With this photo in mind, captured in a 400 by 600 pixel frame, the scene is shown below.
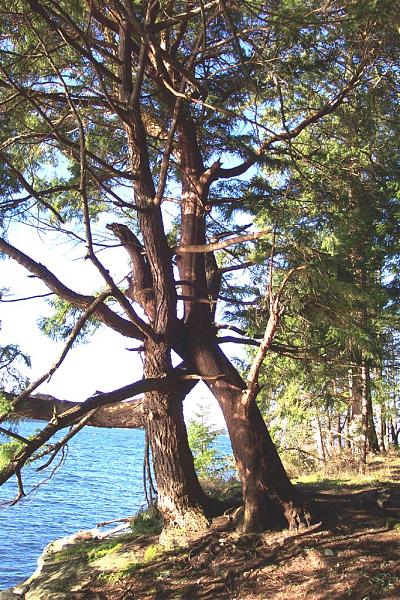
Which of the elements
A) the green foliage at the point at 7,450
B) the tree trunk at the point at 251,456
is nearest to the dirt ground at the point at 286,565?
the tree trunk at the point at 251,456

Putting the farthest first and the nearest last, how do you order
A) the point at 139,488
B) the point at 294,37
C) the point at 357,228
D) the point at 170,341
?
the point at 139,488 < the point at 357,228 < the point at 170,341 < the point at 294,37

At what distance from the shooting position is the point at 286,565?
16.0 feet

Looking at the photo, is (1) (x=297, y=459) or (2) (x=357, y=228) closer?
(2) (x=357, y=228)

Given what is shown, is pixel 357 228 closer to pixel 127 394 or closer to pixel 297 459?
pixel 127 394

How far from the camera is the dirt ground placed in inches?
174

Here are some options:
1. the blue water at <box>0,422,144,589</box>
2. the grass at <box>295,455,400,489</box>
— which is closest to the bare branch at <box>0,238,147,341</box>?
the blue water at <box>0,422,144,589</box>

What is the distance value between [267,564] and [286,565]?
18cm

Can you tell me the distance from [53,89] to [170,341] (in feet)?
11.7

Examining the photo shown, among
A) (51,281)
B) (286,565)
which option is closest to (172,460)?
(286,565)

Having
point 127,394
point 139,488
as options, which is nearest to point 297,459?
point 127,394

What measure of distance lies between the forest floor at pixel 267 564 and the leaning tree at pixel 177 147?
0.34 meters

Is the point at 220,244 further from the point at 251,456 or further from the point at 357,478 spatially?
the point at 357,478

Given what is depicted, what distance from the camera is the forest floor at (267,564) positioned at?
4469mm

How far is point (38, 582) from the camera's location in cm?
594
